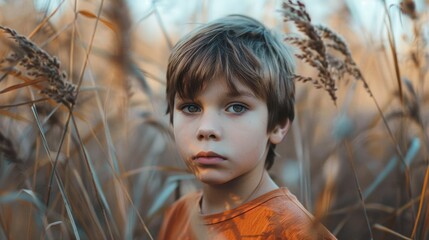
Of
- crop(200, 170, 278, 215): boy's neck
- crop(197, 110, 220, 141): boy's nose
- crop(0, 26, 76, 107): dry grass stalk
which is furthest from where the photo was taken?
crop(200, 170, 278, 215): boy's neck

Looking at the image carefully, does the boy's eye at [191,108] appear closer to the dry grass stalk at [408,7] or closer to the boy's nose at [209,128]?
the boy's nose at [209,128]

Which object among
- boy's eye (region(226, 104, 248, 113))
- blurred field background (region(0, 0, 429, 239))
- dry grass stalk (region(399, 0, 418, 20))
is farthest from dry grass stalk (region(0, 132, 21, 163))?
dry grass stalk (region(399, 0, 418, 20))

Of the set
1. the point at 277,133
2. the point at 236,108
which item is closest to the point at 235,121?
the point at 236,108

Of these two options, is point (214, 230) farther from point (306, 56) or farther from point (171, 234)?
point (306, 56)

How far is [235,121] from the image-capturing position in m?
1.17

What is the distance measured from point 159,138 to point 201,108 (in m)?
1.01

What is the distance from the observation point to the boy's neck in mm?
1277

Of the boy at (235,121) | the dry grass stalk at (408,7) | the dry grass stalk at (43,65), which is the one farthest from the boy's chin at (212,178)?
the dry grass stalk at (408,7)

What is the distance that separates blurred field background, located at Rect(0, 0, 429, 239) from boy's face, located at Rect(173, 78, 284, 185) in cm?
16

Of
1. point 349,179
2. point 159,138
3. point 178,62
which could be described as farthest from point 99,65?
point 178,62

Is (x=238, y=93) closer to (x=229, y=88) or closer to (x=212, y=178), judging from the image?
(x=229, y=88)

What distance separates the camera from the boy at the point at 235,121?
117 cm

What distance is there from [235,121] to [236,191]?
186 millimetres

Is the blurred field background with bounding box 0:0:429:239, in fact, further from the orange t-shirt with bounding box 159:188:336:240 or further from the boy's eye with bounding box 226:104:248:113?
the boy's eye with bounding box 226:104:248:113
